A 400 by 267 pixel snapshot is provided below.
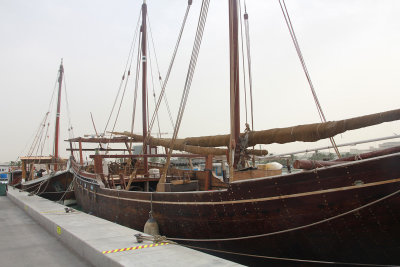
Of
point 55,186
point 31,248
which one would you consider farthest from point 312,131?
point 55,186

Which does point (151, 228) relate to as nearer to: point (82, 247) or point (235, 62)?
point (82, 247)

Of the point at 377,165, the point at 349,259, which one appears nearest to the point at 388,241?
the point at 349,259

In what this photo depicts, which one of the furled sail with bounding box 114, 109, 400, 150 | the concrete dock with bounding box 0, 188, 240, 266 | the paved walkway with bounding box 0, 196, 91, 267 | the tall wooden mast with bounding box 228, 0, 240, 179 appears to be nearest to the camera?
the concrete dock with bounding box 0, 188, 240, 266

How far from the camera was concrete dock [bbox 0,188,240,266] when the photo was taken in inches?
173

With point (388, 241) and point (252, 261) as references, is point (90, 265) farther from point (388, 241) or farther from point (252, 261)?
point (388, 241)

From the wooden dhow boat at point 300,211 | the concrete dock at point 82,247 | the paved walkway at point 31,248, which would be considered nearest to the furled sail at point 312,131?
the wooden dhow boat at point 300,211

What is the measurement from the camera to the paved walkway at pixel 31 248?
17.2 feet

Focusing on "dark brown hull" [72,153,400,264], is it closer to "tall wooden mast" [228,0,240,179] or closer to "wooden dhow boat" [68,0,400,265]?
"wooden dhow boat" [68,0,400,265]

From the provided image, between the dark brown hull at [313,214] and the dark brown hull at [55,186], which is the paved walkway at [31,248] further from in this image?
the dark brown hull at [55,186]

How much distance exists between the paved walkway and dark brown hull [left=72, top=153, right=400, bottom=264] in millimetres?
2502

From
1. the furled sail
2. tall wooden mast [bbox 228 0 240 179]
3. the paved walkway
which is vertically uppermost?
tall wooden mast [bbox 228 0 240 179]

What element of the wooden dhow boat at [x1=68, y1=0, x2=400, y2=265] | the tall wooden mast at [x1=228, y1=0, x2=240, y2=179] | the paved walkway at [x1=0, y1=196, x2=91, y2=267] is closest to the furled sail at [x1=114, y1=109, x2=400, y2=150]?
the wooden dhow boat at [x1=68, y1=0, x2=400, y2=265]

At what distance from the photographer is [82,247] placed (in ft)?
17.9

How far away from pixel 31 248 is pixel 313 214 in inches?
212
